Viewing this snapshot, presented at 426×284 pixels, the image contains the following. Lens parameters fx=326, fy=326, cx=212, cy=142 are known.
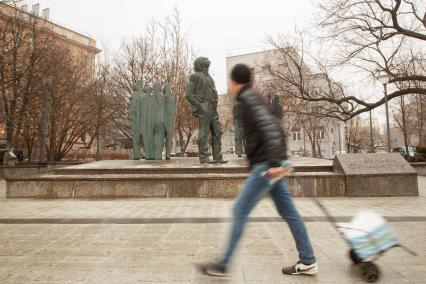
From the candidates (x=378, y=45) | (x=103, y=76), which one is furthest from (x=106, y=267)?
(x=103, y=76)

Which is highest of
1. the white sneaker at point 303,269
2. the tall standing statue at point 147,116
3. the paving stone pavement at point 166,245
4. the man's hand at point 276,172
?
the tall standing statue at point 147,116

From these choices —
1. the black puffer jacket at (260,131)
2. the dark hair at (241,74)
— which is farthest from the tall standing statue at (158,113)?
the black puffer jacket at (260,131)

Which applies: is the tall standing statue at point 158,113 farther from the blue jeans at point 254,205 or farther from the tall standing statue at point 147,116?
the blue jeans at point 254,205

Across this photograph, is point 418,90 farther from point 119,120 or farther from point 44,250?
point 119,120

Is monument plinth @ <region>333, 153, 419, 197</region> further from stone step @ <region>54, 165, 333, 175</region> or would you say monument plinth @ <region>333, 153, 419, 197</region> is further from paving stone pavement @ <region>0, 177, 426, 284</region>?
paving stone pavement @ <region>0, 177, 426, 284</region>

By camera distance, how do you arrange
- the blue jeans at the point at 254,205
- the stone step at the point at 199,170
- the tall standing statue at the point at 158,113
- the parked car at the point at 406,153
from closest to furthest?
1. the blue jeans at the point at 254,205
2. the stone step at the point at 199,170
3. the tall standing statue at the point at 158,113
4. the parked car at the point at 406,153

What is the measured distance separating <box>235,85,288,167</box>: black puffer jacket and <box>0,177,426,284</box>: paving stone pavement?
1167 millimetres

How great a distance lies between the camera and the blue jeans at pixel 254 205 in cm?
299

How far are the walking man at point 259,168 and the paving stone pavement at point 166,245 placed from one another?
0.20 meters

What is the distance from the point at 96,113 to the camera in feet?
92.3

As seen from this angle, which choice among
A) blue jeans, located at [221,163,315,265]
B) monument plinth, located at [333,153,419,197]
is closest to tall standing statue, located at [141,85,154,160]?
monument plinth, located at [333,153,419,197]

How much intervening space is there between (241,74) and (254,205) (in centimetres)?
128

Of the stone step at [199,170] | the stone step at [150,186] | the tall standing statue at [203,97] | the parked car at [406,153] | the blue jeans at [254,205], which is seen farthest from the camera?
the parked car at [406,153]

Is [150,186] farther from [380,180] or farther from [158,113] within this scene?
[380,180]
